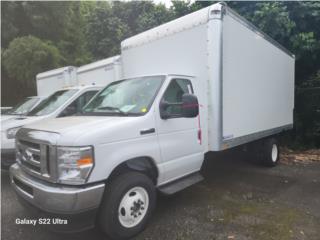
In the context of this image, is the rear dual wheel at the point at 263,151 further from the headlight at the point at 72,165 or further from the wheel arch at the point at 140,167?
the headlight at the point at 72,165

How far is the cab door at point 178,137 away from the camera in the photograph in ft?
14.0

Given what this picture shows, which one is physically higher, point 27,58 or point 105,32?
point 105,32

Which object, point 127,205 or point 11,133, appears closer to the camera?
point 127,205

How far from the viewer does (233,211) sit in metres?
4.63

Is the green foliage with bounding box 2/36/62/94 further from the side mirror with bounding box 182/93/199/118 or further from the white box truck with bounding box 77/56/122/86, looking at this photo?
the side mirror with bounding box 182/93/199/118

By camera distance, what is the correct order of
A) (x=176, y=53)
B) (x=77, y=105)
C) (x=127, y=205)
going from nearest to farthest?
(x=127, y=205)
(x=176, y=53)
(x=77, y=105)

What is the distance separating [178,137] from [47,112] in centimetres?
351

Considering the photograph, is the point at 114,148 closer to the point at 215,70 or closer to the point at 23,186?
the point at 23,186

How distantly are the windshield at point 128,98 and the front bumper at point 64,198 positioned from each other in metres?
1.21

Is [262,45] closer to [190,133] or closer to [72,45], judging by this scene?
[190,133]

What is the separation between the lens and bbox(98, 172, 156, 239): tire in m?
3.54

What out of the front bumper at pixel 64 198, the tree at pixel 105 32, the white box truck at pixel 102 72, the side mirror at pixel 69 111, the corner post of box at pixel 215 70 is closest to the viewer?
the front bumper at pixel 64 198

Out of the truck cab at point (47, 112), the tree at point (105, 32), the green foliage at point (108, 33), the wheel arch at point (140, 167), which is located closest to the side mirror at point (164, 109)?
the wheel arch at point (140, 167)

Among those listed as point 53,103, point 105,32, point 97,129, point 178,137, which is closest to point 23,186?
point 97,129
